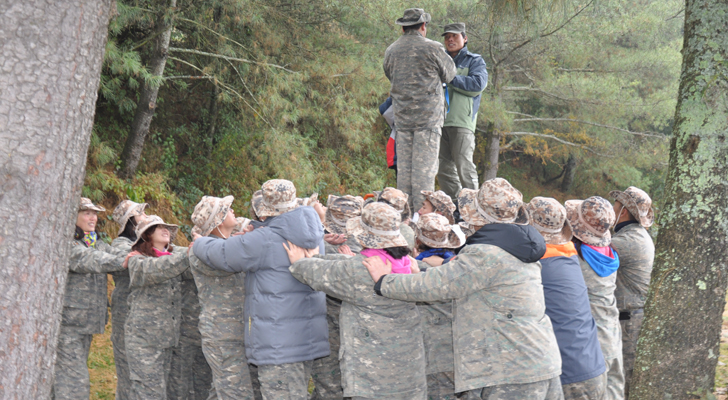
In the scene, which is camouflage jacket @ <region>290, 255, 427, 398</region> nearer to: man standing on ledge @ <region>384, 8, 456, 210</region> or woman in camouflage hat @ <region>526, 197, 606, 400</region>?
woman in camouflage hat @ <region>526, 197, 606, 400</region>

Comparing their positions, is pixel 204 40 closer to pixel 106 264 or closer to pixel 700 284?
pixel 106 264

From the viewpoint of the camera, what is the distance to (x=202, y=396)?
518 cm

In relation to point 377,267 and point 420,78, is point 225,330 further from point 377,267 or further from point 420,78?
point 420,78

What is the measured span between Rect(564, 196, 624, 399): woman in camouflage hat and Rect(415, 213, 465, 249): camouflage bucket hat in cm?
87

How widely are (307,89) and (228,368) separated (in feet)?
25.9

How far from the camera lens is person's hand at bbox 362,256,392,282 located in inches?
135

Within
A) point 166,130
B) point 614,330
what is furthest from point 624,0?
Result: point 614,330

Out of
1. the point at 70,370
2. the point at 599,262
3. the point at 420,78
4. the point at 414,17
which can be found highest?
the point at 414,17

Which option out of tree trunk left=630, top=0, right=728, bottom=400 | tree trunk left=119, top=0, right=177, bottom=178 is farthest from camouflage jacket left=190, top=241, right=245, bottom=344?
tree trunk left=119, top=0, right=177, bottom=178

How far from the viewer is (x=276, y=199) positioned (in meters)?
3.95

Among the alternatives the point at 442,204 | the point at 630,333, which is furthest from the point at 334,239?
the point at 630,333

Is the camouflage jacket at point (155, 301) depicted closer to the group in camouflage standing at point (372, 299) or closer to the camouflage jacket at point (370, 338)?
the group in camouflage standing at point (372, 299)

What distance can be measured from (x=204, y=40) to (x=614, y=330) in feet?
29.2

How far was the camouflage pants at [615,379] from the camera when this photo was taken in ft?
14.3
